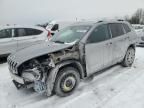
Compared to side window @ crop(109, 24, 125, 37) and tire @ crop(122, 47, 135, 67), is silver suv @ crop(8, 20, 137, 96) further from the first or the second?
tire @ crop(122, 47, 135, 67)

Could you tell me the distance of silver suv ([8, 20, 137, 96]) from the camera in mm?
3756

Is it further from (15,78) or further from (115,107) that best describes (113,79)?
(15,78)

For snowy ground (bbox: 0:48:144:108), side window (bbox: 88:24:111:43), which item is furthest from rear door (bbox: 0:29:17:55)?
side window (bbox: 88:24:111:43)

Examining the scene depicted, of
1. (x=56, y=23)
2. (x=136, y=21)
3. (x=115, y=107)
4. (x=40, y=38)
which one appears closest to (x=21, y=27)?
(x=40, y=38)

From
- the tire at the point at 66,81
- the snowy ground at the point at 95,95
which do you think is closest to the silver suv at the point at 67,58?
the tire at the point at 66,81

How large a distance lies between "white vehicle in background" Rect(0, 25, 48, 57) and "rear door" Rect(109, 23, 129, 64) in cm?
440

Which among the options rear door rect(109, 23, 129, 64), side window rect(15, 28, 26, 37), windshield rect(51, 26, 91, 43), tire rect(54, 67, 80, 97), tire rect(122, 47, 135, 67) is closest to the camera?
tire rect(54, 67, 80, 97)

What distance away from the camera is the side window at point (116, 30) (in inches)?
208

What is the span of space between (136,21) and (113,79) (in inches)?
1760

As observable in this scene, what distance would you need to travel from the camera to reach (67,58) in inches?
156

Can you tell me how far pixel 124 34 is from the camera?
577cm

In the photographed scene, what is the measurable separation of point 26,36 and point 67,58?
4959mm

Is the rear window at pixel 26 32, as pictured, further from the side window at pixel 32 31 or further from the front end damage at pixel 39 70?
the front end damage at pixel 39 70

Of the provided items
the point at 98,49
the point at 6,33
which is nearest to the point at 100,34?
the point at 98,49
